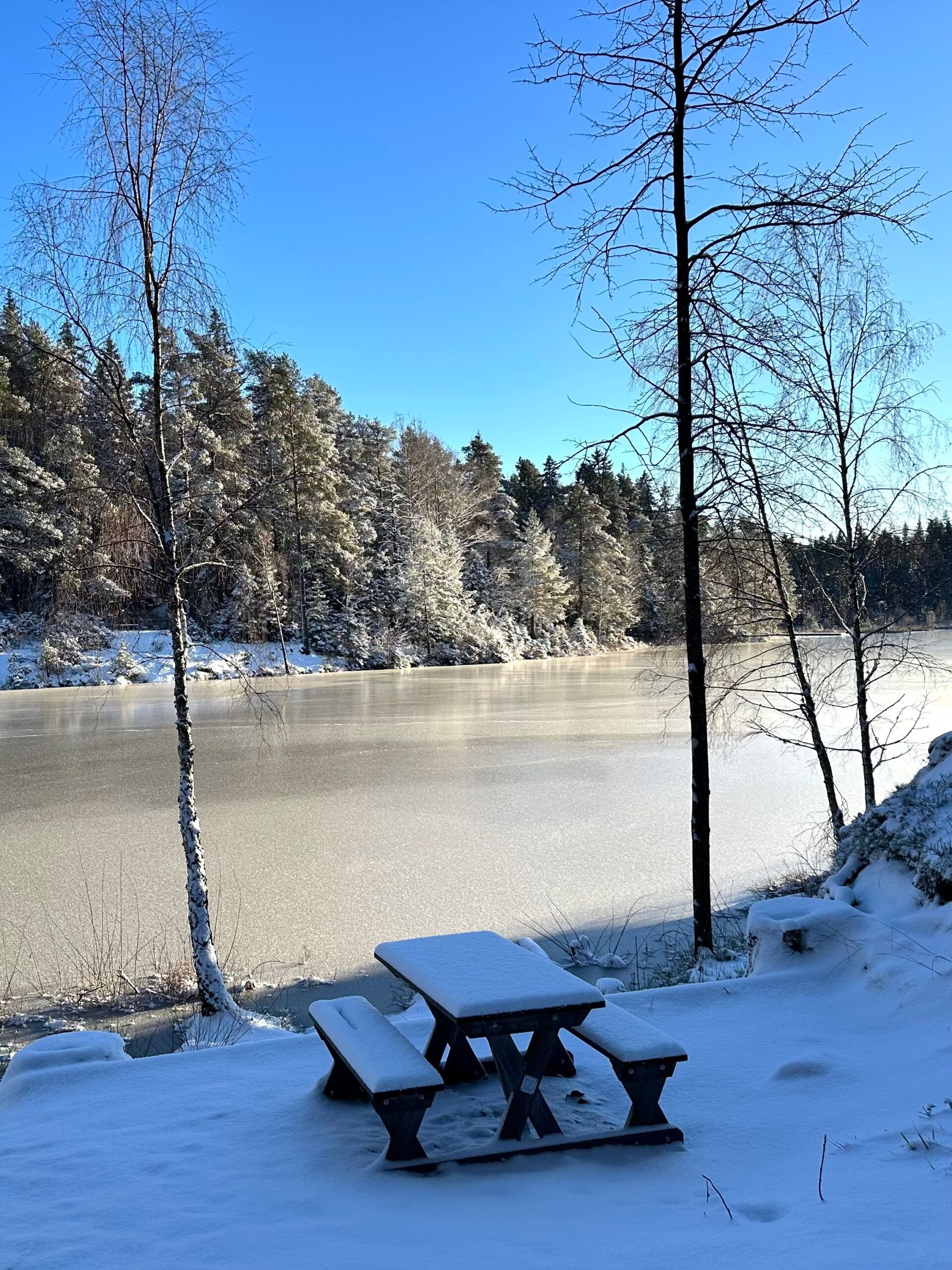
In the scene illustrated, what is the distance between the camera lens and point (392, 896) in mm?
7188

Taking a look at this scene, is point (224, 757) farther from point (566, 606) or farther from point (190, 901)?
point (566, 606)

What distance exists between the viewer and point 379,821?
982 cm

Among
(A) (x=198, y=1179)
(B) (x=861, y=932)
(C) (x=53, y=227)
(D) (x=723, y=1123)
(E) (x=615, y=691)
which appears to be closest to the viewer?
(A) (x=198, y=1179)

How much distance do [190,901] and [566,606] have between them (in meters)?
42.5

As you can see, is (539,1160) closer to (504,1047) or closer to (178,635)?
(504,1047)

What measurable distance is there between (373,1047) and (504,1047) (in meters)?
0.35

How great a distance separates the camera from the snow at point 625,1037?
8.21 feet

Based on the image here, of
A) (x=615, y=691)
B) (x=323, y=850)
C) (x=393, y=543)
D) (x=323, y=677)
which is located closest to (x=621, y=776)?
(x=323, y=850)

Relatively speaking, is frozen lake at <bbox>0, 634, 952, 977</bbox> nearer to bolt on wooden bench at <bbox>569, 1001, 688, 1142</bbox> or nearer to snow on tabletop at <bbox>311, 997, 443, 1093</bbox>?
snow on tabletop at <bbox>311, 997, 443, 1093</bbox>

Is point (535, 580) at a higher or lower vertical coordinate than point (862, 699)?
higher

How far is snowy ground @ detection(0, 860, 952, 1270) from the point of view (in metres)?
1.95

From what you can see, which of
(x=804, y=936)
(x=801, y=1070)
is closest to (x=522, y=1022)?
(x=801, y=1070)

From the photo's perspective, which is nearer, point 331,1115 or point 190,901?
point 331,1115

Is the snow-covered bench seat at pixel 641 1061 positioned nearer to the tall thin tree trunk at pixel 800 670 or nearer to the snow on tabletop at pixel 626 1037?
the snow on tabletop at pixel 626 1037
